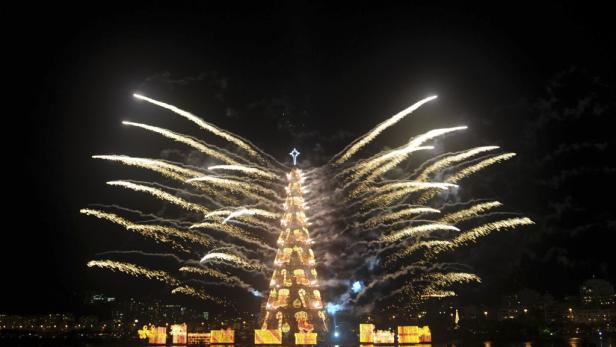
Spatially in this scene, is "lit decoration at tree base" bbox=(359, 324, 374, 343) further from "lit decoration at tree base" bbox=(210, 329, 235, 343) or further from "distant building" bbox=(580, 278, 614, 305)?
"distant building" bbox=(580, 278, 614, 305)

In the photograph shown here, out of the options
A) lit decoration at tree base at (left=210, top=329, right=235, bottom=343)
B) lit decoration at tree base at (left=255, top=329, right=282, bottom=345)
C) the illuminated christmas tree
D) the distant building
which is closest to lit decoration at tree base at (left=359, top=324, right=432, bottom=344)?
the illuminated christmas tree

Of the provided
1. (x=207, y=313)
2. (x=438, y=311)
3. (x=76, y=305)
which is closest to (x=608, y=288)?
(x=438, y=311)

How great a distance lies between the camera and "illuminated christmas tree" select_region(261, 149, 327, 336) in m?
46.5

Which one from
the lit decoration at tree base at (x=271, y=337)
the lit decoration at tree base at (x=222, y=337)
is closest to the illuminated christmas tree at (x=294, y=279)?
the lit decoration at tree base at (x=271, y=337)

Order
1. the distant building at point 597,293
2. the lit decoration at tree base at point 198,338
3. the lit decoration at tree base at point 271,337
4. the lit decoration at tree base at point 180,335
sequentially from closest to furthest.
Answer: the lit decoration at tree base at point 271,337 < the lit decoration at tree base at point 180,335 < the lit decoration at tree base at point 198,338 < the distant building at point 597,293

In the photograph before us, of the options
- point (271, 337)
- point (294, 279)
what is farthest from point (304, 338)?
point (294, 279)

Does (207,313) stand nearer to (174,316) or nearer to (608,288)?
(174,316)

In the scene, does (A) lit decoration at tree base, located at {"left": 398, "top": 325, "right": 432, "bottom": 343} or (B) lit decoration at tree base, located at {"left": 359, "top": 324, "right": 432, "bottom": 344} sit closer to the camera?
(B) lit decoration at tree base, located at {"left": 359, "top": 324, "right": 432, "bottom": 344}

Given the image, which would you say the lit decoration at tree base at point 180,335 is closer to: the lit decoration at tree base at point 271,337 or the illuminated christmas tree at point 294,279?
the illuminated christmas tree at point 294,279

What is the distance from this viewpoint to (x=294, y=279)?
154ft

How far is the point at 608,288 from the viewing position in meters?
179

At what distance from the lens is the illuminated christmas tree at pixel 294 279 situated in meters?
46.5

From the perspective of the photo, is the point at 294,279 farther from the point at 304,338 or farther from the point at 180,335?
the point at 180,335

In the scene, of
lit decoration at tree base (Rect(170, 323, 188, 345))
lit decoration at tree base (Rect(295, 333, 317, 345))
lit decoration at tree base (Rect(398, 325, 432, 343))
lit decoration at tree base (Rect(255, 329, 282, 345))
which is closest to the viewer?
lit decoration at tree base (Rect(255, 329, 282, 345))
